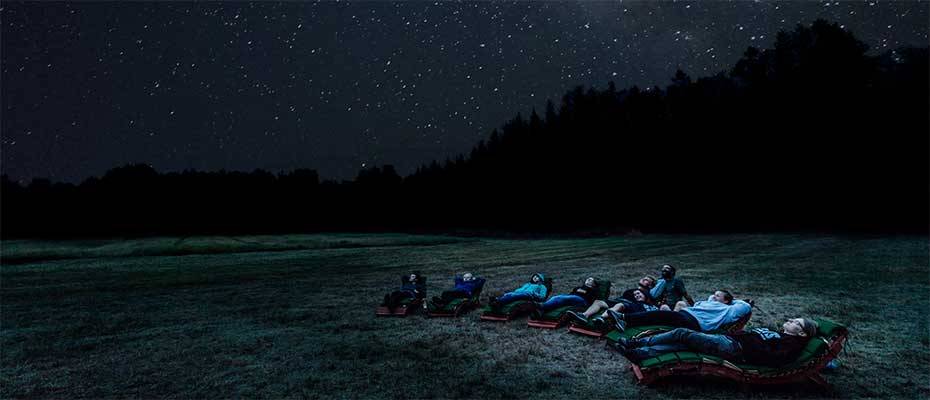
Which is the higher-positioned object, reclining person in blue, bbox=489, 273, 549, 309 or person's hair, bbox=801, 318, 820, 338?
person's hair, bbox=801, 318, 820, 338

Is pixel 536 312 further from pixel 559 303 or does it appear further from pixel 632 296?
pixel 632 296

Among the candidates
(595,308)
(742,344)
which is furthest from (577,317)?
(742,344)

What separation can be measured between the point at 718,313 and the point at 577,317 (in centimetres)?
330

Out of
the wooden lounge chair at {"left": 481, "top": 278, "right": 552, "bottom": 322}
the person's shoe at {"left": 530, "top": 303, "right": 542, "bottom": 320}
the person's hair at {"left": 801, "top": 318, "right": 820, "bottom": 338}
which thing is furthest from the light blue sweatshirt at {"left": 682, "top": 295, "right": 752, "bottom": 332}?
the wooden lounge chair at {"left": 481, "top": 278, "right": 552, "bottom": 322}

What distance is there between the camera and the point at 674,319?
9.96m

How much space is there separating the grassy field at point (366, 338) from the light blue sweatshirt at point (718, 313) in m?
1.80

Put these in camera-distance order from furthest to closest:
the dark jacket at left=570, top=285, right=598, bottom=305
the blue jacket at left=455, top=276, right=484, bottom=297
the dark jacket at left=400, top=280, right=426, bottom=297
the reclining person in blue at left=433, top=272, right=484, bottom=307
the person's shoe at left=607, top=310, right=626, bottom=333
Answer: the dark jacket at left=400, top=280, right=426, bottom=297, the blue jacket at left=455, top=276, right=484, bottom=297, the reclining person in blue at left=433, top=272, right=484, bottom=307, the dark jacket at left=570, top=285, right=598, bottom=305, the person's shoe at left=607, top=310, right=626, bottom=333

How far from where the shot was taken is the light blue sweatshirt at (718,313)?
1010cm

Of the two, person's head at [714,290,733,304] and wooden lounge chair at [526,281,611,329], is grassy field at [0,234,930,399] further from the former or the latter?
person's head at [714,290,733,304]

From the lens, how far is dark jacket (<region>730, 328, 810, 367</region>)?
8195 millimetres

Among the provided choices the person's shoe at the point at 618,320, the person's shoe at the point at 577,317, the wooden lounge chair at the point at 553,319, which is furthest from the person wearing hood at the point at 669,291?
the person's shoe at the point at 618,320

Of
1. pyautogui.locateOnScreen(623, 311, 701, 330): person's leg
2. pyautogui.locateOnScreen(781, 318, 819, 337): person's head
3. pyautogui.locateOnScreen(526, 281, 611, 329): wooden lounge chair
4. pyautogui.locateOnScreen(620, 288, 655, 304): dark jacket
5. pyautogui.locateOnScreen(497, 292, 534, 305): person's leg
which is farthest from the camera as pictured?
pyautogui.locateOnScreen(497, 292, 534, 305): person's leg

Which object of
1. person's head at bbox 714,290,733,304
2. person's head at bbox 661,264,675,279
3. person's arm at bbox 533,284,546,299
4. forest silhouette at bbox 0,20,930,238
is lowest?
person's arm at bbox 533,284,546,299

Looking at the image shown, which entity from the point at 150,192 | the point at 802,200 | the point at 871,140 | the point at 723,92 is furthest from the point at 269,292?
the point at 150,192
